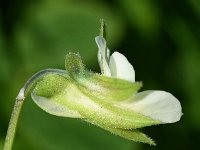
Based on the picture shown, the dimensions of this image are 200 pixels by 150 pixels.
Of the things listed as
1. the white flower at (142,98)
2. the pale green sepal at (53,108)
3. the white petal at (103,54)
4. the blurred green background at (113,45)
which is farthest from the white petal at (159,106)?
the blurred green background at (113,45)

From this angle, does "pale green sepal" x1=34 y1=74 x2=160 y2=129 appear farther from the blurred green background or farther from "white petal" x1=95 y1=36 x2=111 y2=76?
the blurred green background

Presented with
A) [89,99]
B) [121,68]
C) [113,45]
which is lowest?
[113,45]

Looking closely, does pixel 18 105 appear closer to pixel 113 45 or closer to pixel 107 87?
pixel 107 87

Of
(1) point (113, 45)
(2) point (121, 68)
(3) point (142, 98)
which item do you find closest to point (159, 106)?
(3) point (142, 98)

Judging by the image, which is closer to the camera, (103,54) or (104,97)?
(103,54)

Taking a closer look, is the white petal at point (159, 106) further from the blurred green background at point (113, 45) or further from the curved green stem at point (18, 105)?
the blurred green background at point (113, 45)

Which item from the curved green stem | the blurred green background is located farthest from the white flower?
the blurred green background

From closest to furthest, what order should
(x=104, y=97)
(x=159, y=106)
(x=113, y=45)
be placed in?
(x=159, y=106)
(x=104, y=97)
(x=113, y=45)
